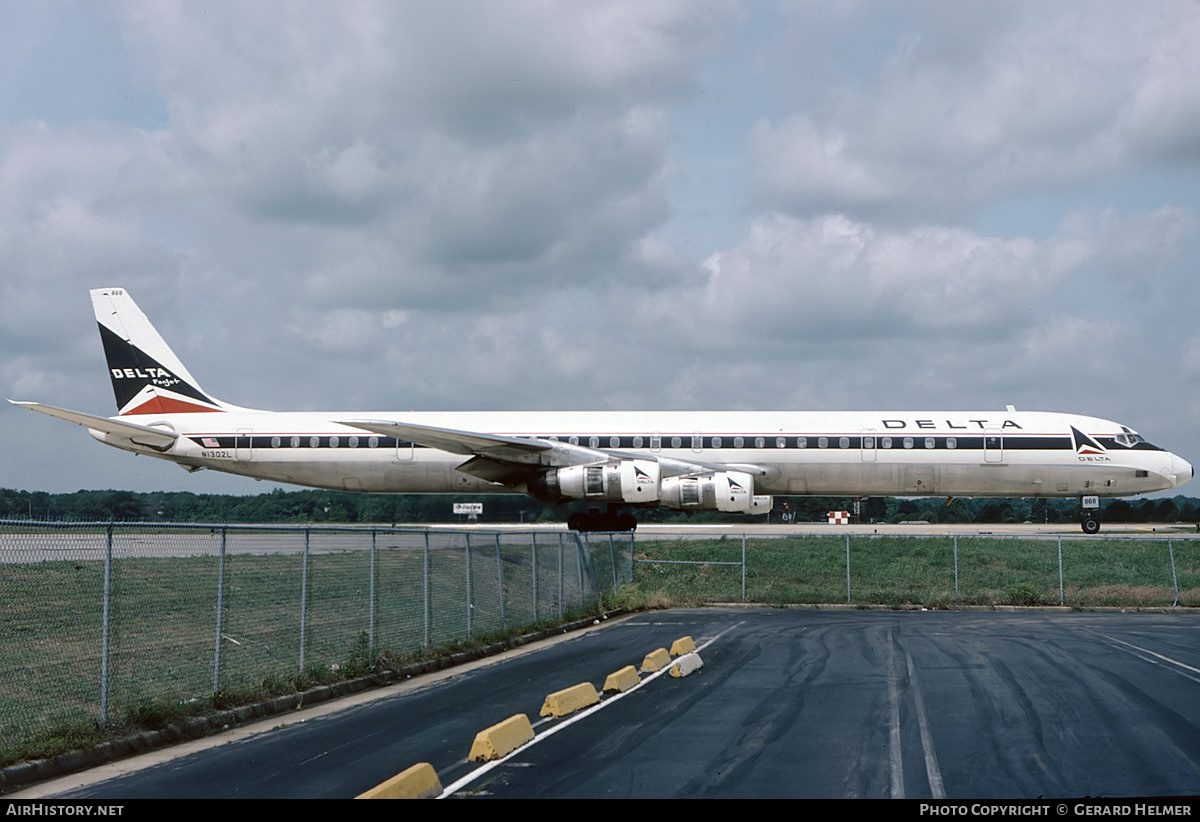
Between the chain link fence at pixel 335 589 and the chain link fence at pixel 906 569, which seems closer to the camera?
the chain link fence at pixel 335 589

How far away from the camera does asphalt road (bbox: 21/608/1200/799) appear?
→ 828 cm

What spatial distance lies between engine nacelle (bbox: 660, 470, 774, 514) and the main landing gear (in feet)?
12.6

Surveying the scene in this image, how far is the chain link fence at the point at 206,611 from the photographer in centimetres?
1073

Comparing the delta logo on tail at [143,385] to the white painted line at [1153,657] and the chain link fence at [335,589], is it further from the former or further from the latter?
the white painted line at [1153,657]

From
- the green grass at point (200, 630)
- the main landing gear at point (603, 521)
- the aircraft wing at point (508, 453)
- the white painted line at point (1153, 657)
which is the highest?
the aircraft wing at point (508, 453)

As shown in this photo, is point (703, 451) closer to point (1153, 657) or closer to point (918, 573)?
point (918, 573)

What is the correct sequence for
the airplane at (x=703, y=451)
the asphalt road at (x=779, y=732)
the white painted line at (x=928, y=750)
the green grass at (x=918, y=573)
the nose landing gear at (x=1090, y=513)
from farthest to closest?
the nose landing gear at (x=1090, y=513)
the airplane at (x=703, y=451)
the green grass at (x=918, y=573)
the asphalt road at (x=779, y=732)
the white painted line at (x=928, y=750)

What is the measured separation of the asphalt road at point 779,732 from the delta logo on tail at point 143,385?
23040 mm

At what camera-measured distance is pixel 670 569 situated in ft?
109

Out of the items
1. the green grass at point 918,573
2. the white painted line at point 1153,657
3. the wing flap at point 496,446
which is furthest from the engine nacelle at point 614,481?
the white painted line at point 1153,657

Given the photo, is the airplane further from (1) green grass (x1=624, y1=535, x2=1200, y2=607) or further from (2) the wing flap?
(1) green grass (x1=624, y1=535, x2=1200, y2=607)

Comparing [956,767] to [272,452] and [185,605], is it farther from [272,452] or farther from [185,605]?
[272,452]

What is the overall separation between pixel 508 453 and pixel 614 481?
339 centimetres
